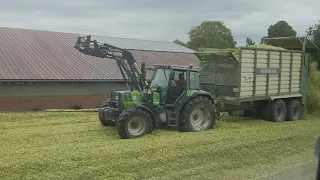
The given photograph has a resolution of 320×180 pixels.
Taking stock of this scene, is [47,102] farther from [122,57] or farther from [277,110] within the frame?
[277,110]

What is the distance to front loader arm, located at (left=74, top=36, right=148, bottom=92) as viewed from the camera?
1059 centimetres

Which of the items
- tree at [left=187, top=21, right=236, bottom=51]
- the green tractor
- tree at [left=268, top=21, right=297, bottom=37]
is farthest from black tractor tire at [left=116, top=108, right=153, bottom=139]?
tree at [left=187, top=21, right=236, bottom=51]

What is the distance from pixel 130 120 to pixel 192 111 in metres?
1.99

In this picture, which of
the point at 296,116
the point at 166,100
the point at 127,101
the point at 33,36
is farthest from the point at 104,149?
the point at 33,36

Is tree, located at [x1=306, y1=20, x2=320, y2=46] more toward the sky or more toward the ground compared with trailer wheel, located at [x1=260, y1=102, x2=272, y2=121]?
more toward the sky

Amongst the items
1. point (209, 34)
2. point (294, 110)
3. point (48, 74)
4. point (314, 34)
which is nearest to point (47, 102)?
point (48, 74)

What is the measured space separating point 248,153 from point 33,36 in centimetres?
1782

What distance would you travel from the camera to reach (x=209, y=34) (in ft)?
182

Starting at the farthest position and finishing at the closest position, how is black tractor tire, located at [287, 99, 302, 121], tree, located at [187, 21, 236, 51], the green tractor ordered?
tree, located at [187, 21, 236, 51]
black tractor tire, located at [287, 99, 302, 121]
the green tractor

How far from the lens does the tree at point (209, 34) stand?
179ft

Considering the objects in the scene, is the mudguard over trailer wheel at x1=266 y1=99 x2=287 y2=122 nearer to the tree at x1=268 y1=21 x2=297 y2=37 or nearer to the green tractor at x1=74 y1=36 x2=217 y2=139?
the green tractor at x1=74 y1=36 x2=217 y2=139

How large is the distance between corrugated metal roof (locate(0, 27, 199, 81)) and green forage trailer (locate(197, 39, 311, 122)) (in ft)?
26.5

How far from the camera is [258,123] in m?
12.5

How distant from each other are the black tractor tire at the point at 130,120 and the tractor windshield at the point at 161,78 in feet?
3.73
